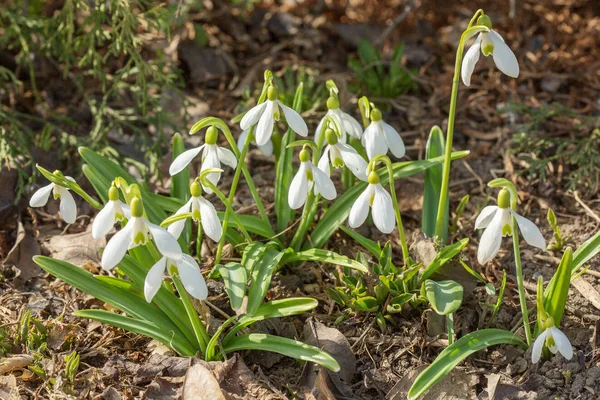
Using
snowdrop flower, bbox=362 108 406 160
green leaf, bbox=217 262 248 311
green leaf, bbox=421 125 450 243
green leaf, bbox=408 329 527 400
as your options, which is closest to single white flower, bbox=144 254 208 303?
green leaf, bbox=217 262 248 311

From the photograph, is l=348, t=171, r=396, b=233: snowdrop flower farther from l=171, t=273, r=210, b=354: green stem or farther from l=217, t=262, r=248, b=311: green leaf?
l=171, t=273, r=210, b=354: green stem

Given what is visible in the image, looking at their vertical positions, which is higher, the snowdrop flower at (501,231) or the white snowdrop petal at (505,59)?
the white snowdrop petal at (505,59)

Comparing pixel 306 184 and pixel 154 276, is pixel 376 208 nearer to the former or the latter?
pixel 306 184

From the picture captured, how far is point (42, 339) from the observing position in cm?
239

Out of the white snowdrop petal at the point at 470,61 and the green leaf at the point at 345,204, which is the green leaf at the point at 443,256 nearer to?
the green leaf at the point at 345,204

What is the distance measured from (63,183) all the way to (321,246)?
0.98m

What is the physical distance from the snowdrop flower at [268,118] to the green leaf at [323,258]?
1.45 feet

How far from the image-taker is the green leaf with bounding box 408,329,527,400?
2.09m

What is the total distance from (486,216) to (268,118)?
0.73 m

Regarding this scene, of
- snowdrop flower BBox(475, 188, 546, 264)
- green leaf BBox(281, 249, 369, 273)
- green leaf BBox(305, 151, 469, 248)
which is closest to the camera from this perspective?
snowdrop flower BBox(475, 188, 546, 264)

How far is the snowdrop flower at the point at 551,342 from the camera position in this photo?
6.94 feet

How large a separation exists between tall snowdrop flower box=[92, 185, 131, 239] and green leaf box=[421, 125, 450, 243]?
4.00ft

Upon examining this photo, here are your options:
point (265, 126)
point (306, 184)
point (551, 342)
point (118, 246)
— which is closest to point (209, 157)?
point (265, 126)

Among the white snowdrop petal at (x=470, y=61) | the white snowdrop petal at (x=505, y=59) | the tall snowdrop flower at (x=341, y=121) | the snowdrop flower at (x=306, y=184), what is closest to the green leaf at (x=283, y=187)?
the tall snowdrop flower at (x=341, y=121)
